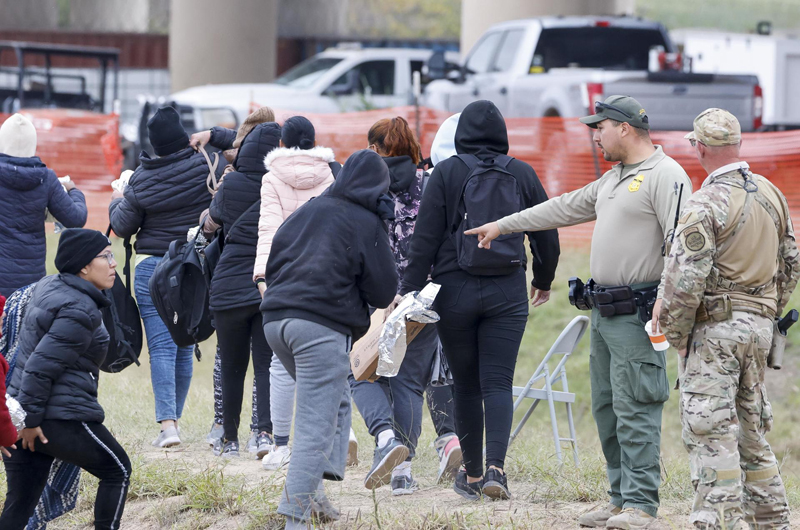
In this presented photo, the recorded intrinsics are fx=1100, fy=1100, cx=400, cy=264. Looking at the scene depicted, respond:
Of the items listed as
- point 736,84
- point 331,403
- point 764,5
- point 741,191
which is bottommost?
point 331,403

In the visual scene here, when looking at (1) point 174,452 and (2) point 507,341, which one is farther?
(1) point 174,452

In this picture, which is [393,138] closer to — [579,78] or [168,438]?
[168,438]

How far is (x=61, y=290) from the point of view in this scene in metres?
4.57

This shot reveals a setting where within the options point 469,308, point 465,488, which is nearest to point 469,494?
point 465,488

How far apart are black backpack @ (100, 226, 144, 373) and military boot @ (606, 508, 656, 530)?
2.67 m

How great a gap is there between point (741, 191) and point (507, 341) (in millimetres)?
1353

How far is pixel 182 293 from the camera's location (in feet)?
20.6

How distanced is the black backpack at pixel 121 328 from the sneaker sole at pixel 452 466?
1.74 metres

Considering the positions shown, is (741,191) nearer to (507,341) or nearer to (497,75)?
(507,341)

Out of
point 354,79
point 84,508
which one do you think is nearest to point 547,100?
point 354,79

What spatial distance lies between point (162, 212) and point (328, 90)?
40.4 ft

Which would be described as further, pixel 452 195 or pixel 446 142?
pixel 446 142

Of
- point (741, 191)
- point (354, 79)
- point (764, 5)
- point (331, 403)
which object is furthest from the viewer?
point (764, 5)

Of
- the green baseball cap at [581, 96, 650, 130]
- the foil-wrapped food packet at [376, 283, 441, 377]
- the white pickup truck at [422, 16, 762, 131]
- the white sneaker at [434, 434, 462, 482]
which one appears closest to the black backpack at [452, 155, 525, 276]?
the foil-wrapped food packet at [376, 283, 441, 377]
